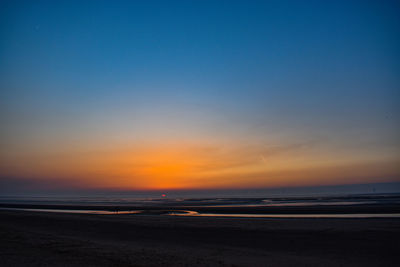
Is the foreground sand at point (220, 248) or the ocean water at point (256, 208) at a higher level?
the foreground sand at point (220, 248)

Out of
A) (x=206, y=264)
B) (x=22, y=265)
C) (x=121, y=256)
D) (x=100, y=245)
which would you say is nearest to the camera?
(x=22, y=265)

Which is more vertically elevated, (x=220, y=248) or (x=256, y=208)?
(x=220, y=248)

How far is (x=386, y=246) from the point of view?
15.6 meters

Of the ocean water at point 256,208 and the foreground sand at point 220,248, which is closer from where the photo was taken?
the foreground sand at point 220,248

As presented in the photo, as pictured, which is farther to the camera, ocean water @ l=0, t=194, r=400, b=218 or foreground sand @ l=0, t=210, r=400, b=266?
ocean water @ l=0, t=194, r=400, b=218

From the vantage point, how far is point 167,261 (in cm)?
1255

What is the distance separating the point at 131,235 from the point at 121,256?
807 centimetres

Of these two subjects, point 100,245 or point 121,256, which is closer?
point 121,256

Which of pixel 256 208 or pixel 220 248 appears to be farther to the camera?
pixel 256 208

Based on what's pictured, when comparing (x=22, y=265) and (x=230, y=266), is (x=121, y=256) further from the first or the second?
(x=230, y=266)

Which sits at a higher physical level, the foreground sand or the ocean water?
the foreground sand

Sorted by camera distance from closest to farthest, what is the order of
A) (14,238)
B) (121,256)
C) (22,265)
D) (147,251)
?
(22,265), (121,256), (147,251), (14,238)

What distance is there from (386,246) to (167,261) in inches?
→ 471

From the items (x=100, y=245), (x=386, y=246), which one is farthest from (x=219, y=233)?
(x=386, y=246)
